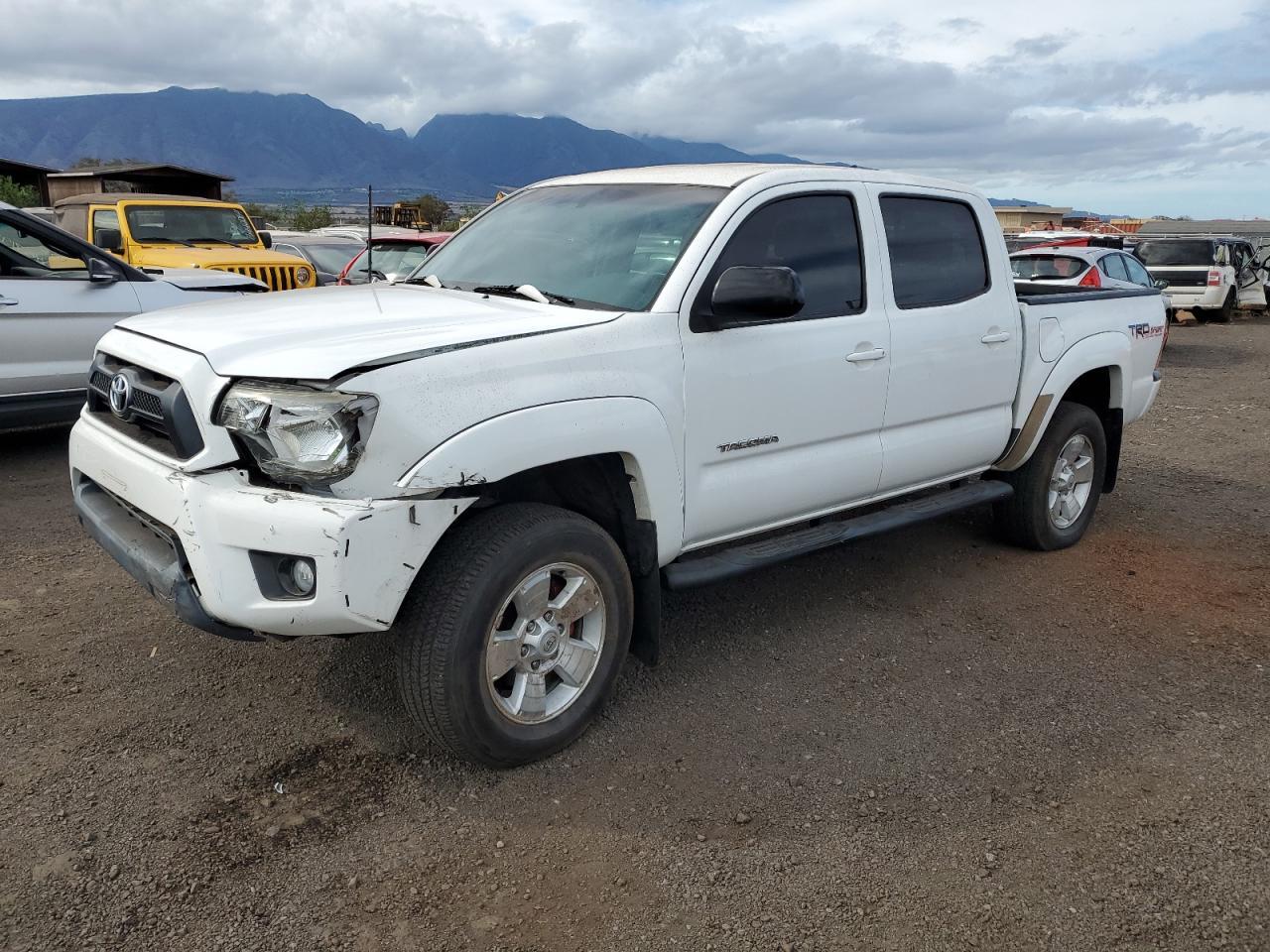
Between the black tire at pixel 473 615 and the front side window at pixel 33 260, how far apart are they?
5164mm

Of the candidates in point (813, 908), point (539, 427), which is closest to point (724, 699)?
point (813, 908)

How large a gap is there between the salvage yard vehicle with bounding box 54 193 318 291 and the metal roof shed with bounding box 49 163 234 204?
586 inches

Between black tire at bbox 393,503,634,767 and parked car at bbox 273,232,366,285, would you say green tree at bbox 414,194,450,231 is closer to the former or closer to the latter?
parked car at bbox 273,232,366,285

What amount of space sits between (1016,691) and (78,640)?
379 cm

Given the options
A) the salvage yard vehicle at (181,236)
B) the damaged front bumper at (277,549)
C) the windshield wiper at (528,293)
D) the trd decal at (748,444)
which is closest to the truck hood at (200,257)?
the salvage yard vehicle at (181,236)

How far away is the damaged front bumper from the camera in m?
2.72

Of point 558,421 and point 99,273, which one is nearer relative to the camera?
point 558,421

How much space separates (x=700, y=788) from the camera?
3.25 metres

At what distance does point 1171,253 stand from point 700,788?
794 inches

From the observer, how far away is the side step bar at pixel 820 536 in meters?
3.68

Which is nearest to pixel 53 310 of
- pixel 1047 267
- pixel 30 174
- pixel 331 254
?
pixel 331 254

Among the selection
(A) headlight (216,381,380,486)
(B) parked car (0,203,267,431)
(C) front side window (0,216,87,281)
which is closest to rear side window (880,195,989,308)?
(A) headlight (216,381,380,486)

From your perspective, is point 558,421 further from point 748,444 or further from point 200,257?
point 200,257

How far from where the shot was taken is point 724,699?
384cm
